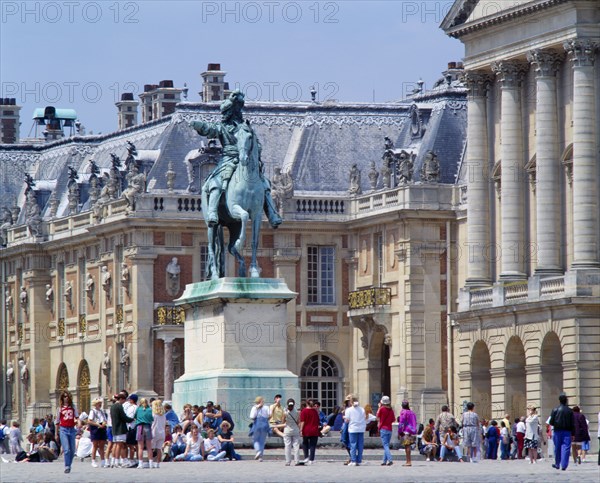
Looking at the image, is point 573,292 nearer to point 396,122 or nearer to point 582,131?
Answer: point 582,131

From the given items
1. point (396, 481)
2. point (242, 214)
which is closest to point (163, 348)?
point (242, 214)

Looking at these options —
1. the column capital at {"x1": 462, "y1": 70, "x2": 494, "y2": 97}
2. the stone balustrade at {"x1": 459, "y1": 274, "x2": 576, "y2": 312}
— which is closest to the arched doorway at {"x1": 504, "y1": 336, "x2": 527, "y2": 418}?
the stone balustrade at {"x1": 459, "y1": 274, "x2": 576, "y2": 312}

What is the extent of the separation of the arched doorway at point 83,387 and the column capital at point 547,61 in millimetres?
29700

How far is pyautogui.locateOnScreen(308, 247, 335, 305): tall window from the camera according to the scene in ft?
336

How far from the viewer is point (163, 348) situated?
Answer: 330ft

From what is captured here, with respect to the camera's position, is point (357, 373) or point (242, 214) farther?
point (357, 373)

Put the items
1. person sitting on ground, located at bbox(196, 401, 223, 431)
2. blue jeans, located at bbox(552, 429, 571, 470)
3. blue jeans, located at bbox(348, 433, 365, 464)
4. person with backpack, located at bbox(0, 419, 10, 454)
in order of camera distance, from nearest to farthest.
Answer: blue jeans, located at bbox(348, 433, 365, 464)
person sitting on ground, located at bbox(196, 401, 223, 431)
blue jeans, located at bbox(552, 429, 571, 470)
person with backpack, located at bbox(0, 419, 10, 454)

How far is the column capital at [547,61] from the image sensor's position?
8338 centimetres

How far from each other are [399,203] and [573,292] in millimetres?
17793

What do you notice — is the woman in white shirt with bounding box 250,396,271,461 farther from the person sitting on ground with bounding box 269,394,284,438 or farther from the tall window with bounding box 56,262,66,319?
the tall window with bounding box 56,262,66,319

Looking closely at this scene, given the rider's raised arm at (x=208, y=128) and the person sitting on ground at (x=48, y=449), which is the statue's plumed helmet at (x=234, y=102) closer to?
the rider's raised arm at (x=208, y=128)

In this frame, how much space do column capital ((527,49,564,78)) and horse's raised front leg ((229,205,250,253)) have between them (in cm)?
2529

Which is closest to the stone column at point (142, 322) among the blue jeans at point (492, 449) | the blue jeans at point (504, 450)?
the blue jeans at point (504, 450)

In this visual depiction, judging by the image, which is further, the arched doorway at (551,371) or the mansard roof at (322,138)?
the mansard roof at (322,138)
